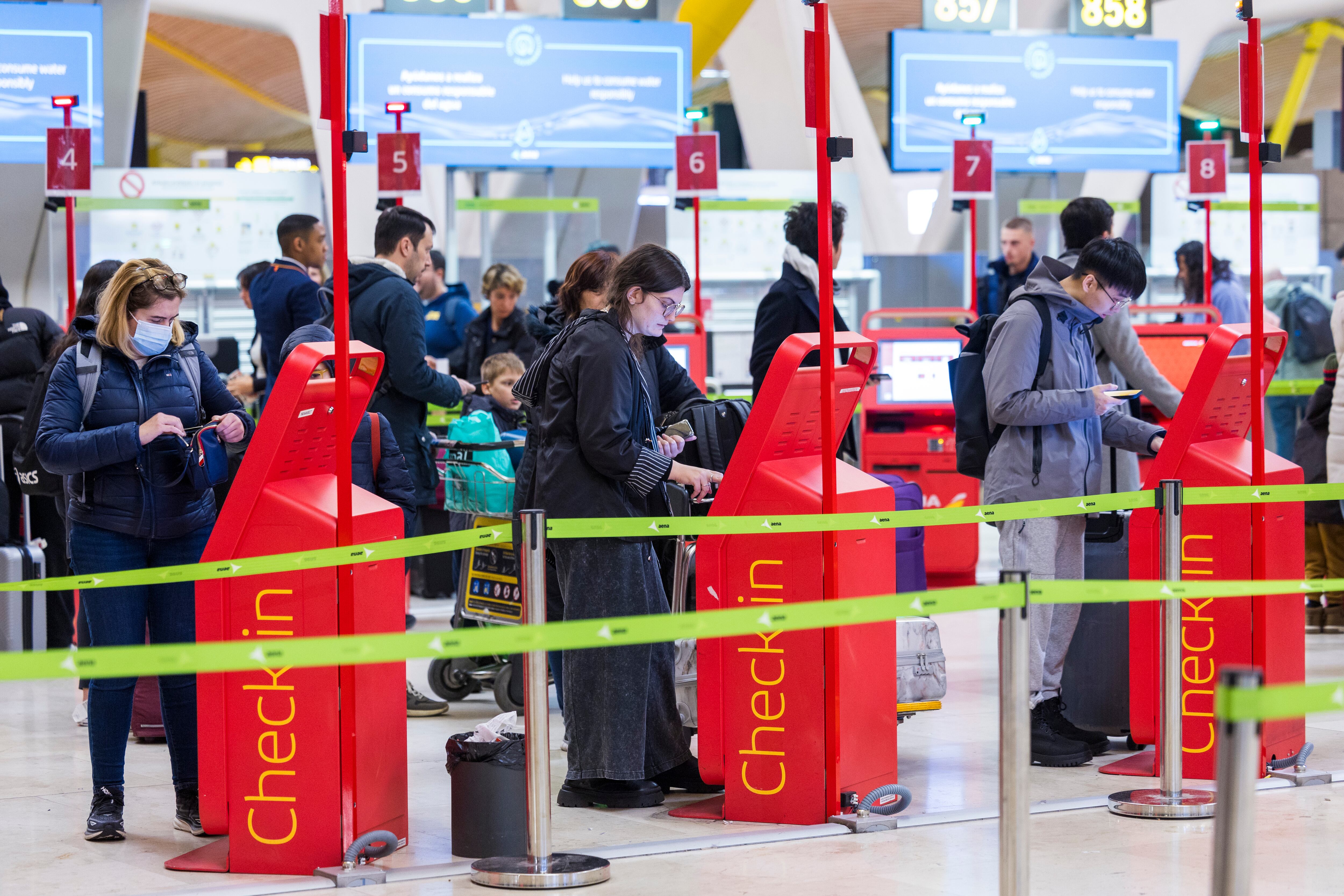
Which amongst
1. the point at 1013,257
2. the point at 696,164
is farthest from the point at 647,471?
the point at 696,164

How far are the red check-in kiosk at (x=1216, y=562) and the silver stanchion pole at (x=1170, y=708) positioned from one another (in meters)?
0.36

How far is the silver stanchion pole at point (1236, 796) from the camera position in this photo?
2209mm

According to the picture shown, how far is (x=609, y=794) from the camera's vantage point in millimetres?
4457

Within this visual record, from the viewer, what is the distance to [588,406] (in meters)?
4.25

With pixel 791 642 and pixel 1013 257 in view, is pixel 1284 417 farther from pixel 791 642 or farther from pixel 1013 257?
pixel 791 642

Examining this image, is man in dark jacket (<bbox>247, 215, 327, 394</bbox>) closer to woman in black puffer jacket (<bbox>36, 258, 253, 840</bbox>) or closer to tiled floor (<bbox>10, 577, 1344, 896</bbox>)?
tiled floor (<bbox>10, 577, 1344, 896</bbox>)

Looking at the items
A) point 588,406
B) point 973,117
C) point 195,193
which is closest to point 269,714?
point 588,406

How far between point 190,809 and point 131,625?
534 millimetres

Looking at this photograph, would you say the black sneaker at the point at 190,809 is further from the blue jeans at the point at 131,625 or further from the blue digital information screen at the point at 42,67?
the blue digital information screen at the point at 42,67

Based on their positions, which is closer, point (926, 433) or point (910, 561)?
point (910, 561)

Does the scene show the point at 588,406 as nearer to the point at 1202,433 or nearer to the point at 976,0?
the point at 1202,433

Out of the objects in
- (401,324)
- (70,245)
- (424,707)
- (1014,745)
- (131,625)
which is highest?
(70,245)

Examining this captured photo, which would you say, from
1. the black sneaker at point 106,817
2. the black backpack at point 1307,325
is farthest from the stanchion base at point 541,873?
the black backpack at point 1307,325

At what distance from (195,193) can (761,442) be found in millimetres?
7534
